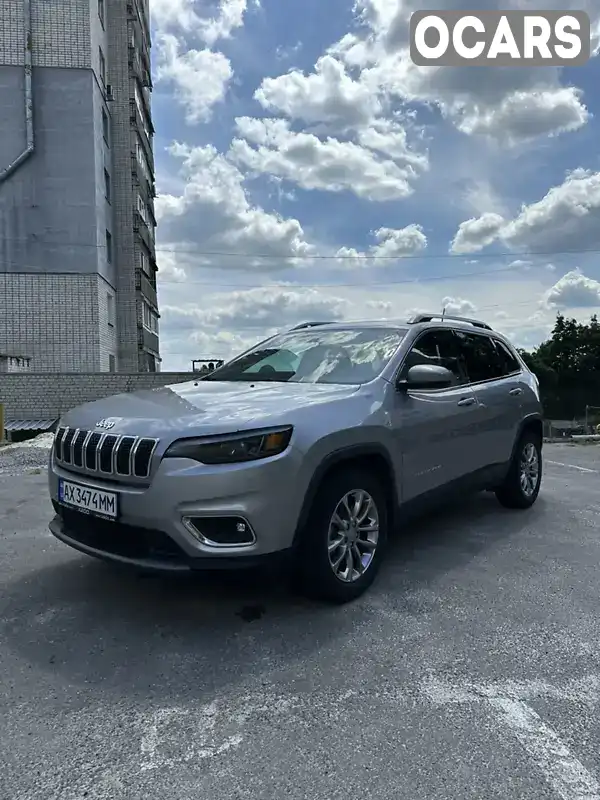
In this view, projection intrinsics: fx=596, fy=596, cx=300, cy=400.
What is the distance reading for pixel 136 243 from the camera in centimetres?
2514

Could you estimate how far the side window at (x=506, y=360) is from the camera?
546 centimetres

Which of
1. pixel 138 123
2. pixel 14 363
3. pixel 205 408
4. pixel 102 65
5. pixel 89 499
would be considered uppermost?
pixel 102 65

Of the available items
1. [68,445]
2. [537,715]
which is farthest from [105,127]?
[537,715]

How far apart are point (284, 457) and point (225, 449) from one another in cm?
29

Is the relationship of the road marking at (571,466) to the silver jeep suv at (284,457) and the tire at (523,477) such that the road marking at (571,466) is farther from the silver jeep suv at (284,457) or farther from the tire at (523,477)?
the silver jeep suv at (284,457)

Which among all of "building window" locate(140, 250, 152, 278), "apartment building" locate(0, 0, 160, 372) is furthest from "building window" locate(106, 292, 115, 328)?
"building window" locate(140, 250, 152, 278)

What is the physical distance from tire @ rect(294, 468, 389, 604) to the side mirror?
2.20 ft

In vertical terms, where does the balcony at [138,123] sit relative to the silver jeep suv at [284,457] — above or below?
above

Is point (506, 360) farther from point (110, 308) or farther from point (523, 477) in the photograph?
point (110, 308)

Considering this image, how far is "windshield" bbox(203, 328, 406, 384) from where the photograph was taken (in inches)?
153

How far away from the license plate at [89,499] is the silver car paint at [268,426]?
0.04 m

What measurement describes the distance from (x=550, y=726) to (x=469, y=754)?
38cm

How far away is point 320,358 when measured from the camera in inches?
163

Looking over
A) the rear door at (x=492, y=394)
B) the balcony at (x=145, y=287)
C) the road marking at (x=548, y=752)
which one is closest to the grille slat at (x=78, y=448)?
the road marking at (x=548, y=752)
